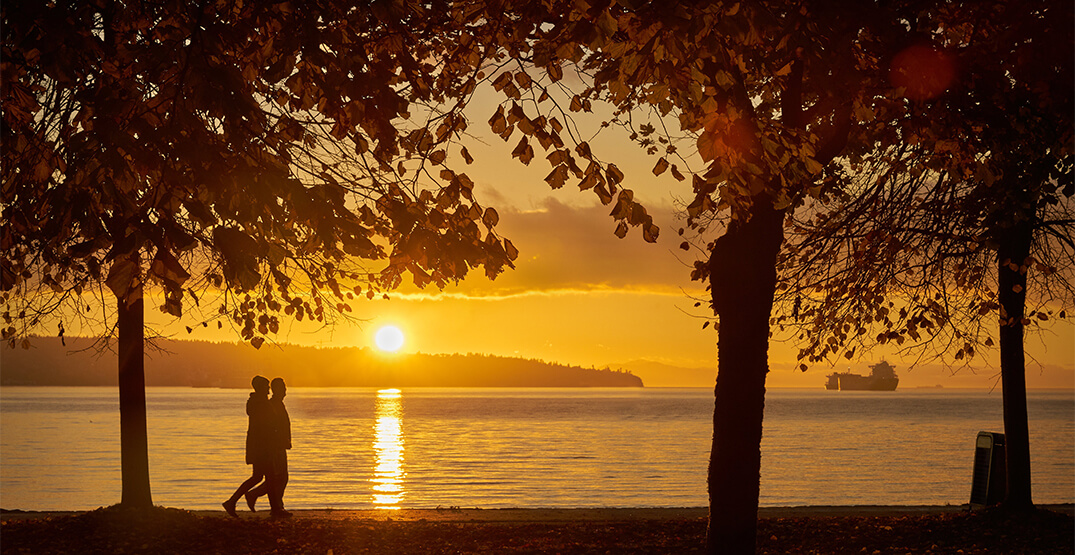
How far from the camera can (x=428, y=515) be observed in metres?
13.9

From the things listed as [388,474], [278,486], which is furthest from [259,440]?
[388,474]

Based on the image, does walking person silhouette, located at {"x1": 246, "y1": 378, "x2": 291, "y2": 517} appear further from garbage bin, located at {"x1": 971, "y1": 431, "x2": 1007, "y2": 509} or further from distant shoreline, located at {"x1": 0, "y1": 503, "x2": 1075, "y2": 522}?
garbage bin, located at {"x1": 971, "y1": 431, "x2": 1007, "y2": 509}

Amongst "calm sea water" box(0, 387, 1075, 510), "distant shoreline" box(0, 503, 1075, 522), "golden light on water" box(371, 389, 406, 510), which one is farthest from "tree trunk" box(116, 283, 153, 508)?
"calm sea water" box(0, 387, 1075, 510)

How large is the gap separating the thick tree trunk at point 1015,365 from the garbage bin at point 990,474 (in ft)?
2.39

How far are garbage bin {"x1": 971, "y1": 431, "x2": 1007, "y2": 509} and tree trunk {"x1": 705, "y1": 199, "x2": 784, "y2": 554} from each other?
7.20 metres

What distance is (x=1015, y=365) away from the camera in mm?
13617

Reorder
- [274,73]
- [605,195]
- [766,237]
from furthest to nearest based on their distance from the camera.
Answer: [766,237] < [605,195] < [274,73]

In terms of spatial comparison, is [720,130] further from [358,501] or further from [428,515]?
[358,501]

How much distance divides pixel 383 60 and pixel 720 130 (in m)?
2.90

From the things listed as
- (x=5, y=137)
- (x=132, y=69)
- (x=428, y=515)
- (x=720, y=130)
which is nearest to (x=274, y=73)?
(x=132, y=69)

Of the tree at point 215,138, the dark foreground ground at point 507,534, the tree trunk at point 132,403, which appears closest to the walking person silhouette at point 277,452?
the dark foreground ground at point 507,534

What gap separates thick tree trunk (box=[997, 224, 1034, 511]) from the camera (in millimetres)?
13562

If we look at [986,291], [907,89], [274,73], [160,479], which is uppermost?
[907,89]

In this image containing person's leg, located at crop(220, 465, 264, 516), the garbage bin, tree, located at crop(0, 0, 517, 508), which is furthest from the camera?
the garbage bin
